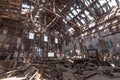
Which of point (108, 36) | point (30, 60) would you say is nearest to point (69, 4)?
point (108, 36)

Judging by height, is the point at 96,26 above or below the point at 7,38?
above

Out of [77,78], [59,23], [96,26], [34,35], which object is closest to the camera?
[77,78]

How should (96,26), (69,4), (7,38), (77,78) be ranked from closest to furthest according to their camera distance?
(77,78), (69,4), (7,38), (96,26)

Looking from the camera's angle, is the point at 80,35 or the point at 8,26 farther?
the point at 80,35

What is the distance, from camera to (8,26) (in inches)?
591

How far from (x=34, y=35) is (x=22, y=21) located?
2.53m

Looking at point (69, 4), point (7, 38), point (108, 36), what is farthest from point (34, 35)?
point (108, 36)

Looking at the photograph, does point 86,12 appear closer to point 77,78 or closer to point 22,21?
point 22,21

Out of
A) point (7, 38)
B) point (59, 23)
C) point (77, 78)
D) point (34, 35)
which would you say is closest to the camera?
point (77, 78)

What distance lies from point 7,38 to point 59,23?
7916mm

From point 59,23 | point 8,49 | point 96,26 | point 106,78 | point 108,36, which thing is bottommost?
point 106,78

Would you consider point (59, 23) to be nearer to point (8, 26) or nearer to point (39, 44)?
point (39, 44)

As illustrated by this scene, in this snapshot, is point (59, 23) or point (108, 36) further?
point (59, 23)

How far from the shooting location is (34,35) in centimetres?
1631
